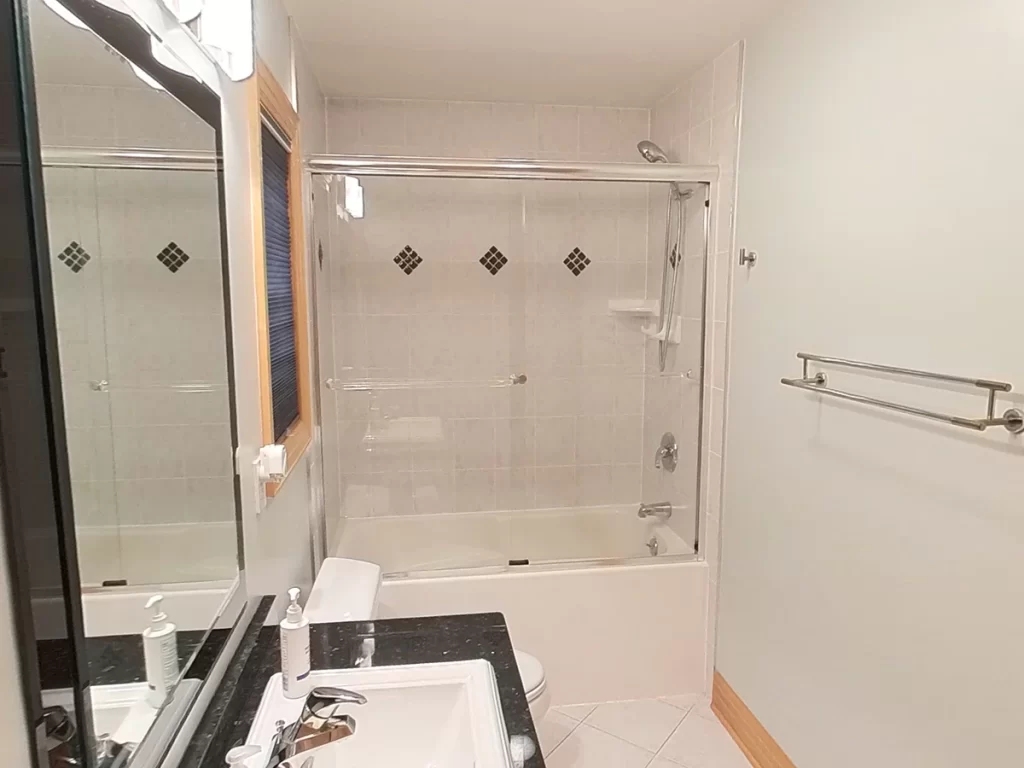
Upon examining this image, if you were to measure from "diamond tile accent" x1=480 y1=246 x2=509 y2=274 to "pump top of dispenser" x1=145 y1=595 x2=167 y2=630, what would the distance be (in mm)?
2364

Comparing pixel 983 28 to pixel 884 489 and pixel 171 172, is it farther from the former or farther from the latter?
pixel 171 172

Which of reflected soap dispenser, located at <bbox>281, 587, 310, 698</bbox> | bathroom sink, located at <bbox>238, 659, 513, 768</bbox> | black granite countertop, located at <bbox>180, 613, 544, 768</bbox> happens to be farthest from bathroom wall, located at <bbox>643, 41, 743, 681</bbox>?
reflected soap dispenser, located at <bbox>281, 587, 310, 698</bbox>

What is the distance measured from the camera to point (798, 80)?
77.9 inches

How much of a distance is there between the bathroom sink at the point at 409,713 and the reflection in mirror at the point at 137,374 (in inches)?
7.8

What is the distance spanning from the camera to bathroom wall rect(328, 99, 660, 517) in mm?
3055

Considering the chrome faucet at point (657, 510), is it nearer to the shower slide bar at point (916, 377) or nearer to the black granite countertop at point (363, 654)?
the shower slide bar at point (916, 377)

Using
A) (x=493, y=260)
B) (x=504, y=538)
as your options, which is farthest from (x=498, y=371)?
(x=504, y=538)

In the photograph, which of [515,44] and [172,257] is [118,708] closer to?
[172,257]

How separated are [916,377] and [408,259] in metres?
2.15

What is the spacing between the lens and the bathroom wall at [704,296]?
8.04 feet

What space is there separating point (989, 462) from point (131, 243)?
155cm

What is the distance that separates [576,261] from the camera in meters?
3.20

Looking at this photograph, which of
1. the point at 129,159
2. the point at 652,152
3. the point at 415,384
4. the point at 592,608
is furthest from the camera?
the point at 415,384

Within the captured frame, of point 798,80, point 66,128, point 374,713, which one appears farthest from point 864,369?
point 66,128
